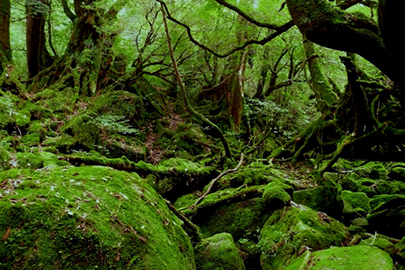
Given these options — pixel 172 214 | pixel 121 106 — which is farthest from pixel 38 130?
pixel 172 214

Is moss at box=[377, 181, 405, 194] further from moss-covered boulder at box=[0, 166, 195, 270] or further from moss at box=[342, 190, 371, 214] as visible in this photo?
moss-covered boulder at box=[0, 166, 195, 270]

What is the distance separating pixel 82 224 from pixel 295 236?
243 cm

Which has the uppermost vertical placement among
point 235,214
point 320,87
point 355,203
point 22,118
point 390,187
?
point 320,87

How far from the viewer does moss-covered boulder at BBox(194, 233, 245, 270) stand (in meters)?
3.14

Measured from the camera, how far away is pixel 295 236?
138 inches

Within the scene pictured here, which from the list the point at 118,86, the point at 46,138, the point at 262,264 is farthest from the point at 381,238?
the point at 118,86

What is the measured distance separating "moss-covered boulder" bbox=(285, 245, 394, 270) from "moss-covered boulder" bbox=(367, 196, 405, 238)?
4.31 ft

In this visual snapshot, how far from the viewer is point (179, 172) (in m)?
6.57

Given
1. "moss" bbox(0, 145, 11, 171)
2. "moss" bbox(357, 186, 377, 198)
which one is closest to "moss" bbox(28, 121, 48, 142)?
"moss" bbox(0, 145, 11, 171)

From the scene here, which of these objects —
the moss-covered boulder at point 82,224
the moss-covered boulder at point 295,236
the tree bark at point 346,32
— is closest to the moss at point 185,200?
the moss-covered boulder at point 295,236

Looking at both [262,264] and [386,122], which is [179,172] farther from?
[386,122]

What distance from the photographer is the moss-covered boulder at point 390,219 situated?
151 inches

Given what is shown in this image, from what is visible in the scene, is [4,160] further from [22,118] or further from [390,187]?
[390,187]

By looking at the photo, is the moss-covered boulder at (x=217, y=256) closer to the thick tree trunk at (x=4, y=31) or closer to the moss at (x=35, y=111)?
the moss at (x=35, y=111)
